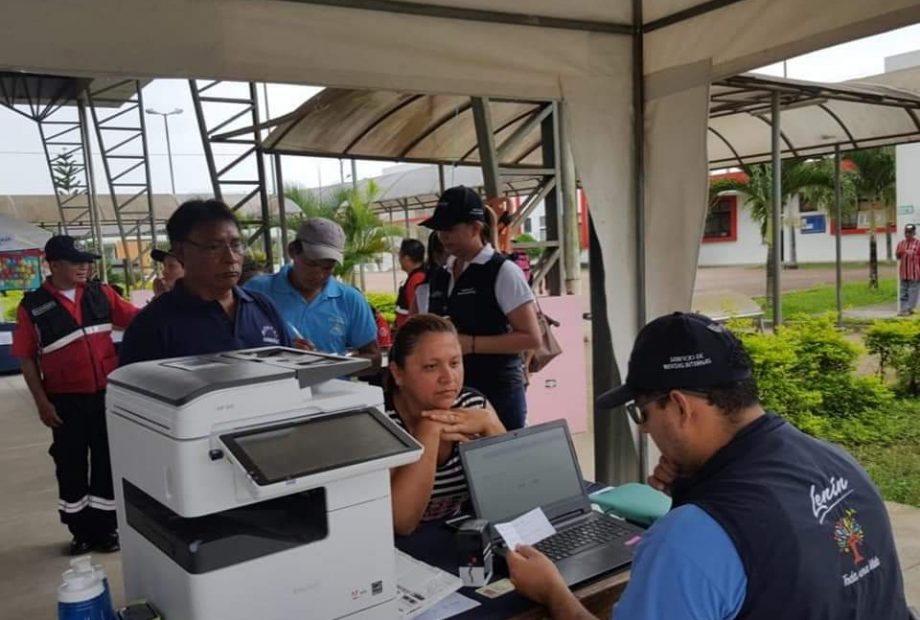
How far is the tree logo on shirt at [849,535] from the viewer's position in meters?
1.07

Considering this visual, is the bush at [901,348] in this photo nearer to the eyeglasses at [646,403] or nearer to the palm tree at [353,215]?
the eyeglasses at [646,403]

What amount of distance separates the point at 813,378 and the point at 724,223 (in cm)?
2441

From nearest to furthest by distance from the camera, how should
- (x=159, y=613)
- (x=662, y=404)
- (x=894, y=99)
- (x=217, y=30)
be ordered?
(x=662, y=404)
(x=159, y=613)
(x=217, y=30)
(x=894, y=99)

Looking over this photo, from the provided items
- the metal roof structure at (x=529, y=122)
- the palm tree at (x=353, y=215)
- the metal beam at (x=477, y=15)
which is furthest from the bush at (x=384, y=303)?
the metal beam at (x=477, y=15)

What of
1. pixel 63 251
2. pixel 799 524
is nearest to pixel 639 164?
pixel 799 524

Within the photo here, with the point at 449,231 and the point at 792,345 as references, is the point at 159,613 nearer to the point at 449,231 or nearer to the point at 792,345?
the point at 449,231

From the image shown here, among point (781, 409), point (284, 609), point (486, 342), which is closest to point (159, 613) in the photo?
point (284, 609)

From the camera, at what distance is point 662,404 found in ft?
3.89

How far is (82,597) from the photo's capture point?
4.05 feet

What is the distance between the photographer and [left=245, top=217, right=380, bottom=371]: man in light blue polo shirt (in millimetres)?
2889

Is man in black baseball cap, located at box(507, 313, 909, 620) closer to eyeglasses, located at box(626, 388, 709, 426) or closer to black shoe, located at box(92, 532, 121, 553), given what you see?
eyeglasses, located at box(626, 388, 709, 426)

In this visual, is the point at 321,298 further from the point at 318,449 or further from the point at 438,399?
the point at 318,449

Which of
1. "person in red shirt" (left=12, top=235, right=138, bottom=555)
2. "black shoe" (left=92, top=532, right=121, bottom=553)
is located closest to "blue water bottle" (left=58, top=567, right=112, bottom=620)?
"person in red shirt" (left=12, top=235, right=138, bottom=555)

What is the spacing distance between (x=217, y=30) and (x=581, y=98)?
1.34m
